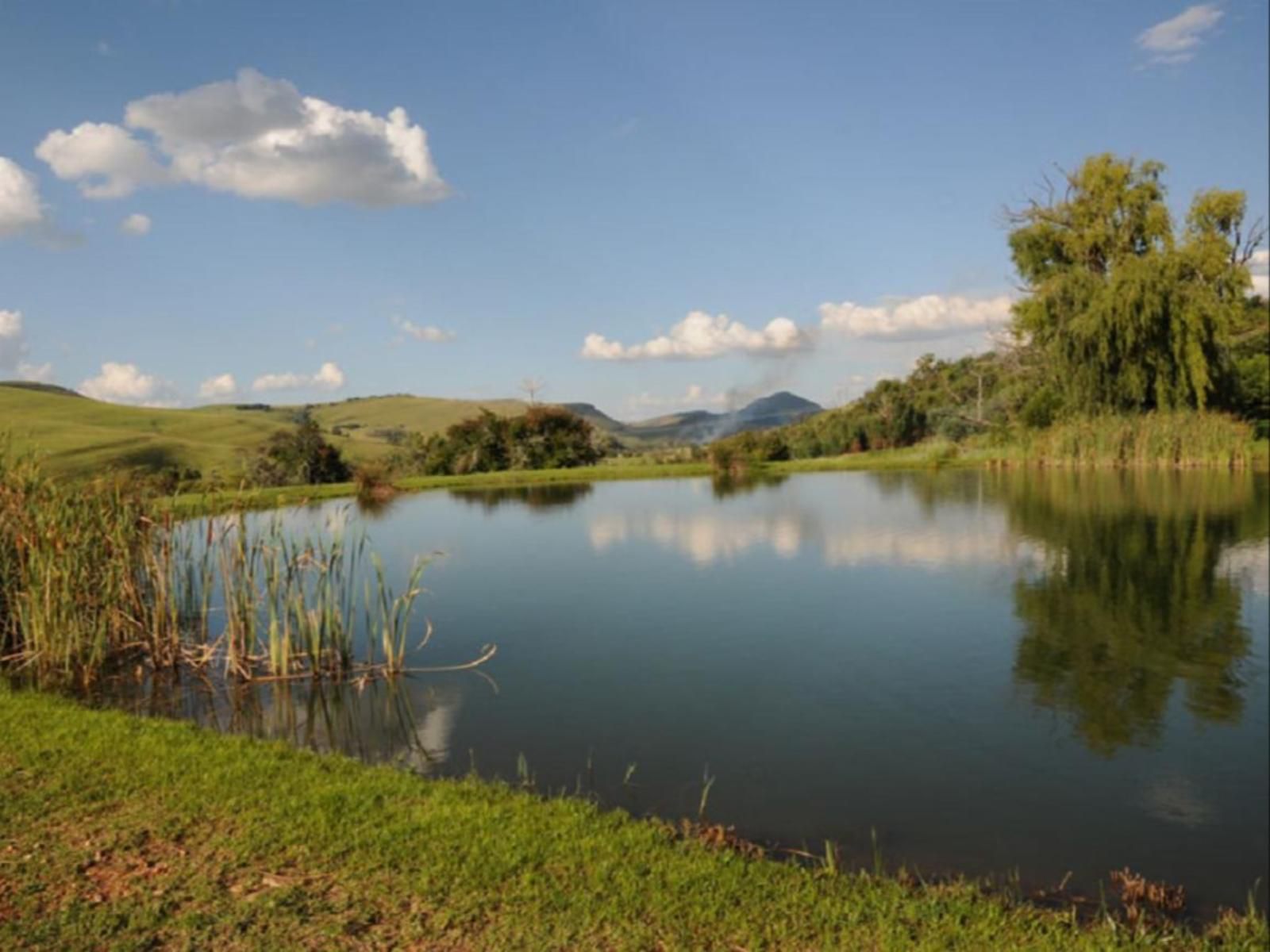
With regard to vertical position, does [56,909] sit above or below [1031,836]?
above

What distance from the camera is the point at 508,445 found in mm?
33094

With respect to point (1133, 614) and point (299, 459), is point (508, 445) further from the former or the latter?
point (1133, 614)

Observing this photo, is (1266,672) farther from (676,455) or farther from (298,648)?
(676,455)

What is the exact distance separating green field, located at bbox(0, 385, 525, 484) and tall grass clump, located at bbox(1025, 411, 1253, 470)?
2054 centimetres

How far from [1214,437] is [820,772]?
24.3 m

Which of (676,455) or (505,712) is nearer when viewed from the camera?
(505,712)

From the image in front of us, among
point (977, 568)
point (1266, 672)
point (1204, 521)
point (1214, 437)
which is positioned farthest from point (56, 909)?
point (1214, 437)

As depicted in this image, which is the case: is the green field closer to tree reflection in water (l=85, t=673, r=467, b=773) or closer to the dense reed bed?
the dense reed bed

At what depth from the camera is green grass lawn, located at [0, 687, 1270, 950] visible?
10.5 feet

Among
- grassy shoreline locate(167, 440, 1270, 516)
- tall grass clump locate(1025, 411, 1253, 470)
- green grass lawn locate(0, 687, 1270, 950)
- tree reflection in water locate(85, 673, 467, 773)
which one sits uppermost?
tall grass clump locate(1025, 411, 1253, 470)

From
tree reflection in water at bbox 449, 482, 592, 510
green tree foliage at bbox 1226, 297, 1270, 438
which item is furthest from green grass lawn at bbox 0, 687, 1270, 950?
green tree foliage at bbox 1226, 297, 1270, 438

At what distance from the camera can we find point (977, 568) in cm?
1145

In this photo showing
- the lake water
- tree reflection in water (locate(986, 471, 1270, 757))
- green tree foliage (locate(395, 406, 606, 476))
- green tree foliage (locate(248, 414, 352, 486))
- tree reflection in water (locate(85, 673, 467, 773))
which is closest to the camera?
the lake water

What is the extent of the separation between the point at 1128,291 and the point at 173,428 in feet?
174
